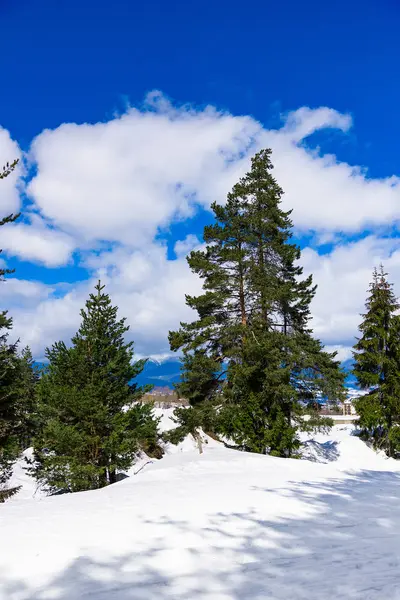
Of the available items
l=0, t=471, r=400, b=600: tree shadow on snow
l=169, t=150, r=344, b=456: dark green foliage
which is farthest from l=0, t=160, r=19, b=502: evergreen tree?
l=0, t=471, r=400, b=600: tree shadow on snow

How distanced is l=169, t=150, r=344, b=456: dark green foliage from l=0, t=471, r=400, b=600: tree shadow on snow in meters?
13.5

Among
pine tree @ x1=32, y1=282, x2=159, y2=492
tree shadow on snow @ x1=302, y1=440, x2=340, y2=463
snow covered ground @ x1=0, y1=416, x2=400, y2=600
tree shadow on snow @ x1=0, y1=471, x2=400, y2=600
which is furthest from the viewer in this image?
tree shadow on snow @ x1=302, y1=440, x2=340, y2=463

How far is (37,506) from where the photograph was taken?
9.41 meters

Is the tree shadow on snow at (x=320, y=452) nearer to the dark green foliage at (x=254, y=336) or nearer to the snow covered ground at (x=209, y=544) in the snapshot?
the dark green foliage at (x=254, y=336)

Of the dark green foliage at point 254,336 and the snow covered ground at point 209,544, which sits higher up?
the dark green foliage at point 254,336

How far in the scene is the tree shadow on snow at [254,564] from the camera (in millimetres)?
4090

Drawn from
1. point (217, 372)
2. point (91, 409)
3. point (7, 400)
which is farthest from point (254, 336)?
point (7, 400)

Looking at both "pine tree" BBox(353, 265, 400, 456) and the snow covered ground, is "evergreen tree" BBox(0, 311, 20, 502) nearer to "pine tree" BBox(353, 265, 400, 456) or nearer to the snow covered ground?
the snow covered ground

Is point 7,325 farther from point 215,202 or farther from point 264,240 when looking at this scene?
point 264,240

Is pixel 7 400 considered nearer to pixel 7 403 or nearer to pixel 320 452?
pixel 7 403

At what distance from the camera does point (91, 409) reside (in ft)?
64.8

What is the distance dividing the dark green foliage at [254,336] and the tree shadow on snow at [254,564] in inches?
531

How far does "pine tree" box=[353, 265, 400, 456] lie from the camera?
26.1 m

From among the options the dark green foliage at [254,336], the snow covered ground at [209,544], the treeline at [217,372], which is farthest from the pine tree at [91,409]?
the snow covered ground at [209,544]
